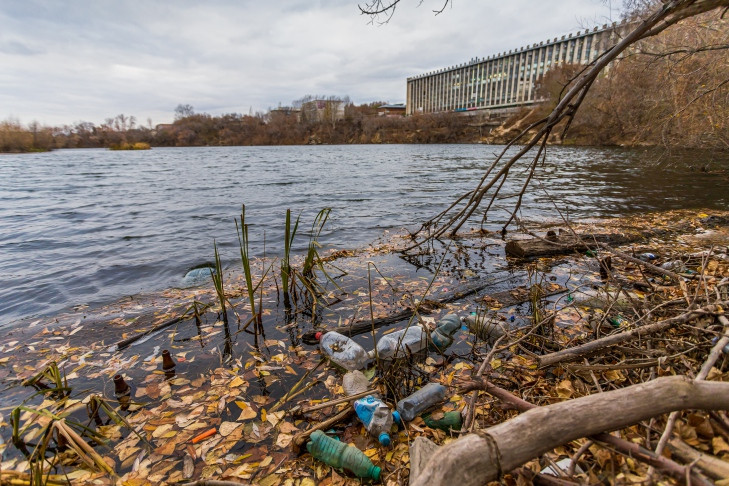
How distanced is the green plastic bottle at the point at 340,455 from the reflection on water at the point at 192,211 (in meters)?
3.89

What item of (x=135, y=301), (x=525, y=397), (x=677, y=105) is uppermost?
(x=677, y=105)

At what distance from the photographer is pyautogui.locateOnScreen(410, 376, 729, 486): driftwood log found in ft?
4.14

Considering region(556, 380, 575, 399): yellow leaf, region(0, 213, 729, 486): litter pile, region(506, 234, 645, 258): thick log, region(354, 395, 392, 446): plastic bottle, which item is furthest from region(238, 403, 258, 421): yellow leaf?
region(506, 234, 645, 258): thick log

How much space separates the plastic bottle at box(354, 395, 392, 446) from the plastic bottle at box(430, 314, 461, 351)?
3.74 feet

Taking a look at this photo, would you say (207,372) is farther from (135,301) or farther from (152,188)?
(152,188)

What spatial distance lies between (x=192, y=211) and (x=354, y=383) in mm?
12308

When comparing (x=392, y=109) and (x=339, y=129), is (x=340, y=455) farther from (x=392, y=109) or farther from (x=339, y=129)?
(x=392, y=109)

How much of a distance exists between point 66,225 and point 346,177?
627 inches

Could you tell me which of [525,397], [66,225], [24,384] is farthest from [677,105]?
[66,225]

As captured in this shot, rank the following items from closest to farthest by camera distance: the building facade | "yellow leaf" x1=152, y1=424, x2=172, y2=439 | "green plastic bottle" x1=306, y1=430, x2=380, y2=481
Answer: "green plastic bottle" x1=306, y1=430, x2=380, y2=481
"yellow leaf" x1=152, y1=424, x2=172, y2=439
the building facade

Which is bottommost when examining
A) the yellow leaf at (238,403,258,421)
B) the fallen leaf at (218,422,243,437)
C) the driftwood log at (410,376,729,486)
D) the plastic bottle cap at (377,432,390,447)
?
the yellow leaf at (238,403,258,421)

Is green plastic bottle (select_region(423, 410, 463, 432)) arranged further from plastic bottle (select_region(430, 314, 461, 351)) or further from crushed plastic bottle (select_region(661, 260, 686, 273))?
crushed plastic bottle (select_region(661, 260, 686, 273))

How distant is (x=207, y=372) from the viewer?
3.65m

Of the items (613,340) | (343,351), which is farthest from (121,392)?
(613,340)
